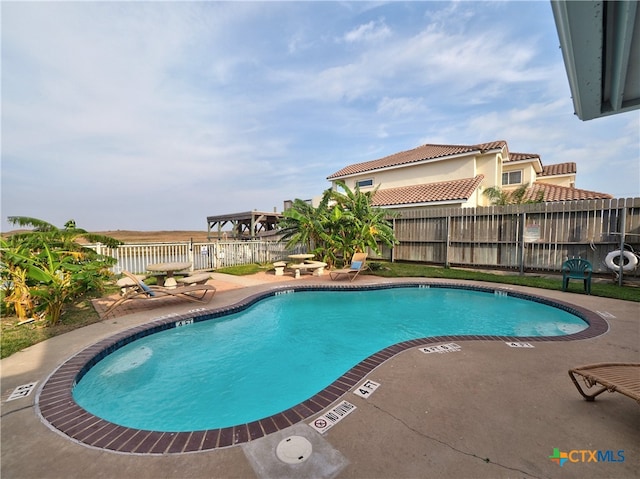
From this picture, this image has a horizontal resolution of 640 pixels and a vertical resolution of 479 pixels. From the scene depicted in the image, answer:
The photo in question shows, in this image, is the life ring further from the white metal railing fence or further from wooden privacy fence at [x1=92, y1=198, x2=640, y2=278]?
the white metal railing fence

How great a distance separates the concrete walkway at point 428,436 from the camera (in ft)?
7.46

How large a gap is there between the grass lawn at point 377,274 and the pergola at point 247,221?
25.8ft

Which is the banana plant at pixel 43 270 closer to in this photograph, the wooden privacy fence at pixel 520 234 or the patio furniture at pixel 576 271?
the wooden privacy fence at pixel 520 234

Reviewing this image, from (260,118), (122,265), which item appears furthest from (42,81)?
(260,118)

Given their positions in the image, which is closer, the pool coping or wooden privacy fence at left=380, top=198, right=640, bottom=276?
the pool coping

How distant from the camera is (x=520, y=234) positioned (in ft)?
38.8

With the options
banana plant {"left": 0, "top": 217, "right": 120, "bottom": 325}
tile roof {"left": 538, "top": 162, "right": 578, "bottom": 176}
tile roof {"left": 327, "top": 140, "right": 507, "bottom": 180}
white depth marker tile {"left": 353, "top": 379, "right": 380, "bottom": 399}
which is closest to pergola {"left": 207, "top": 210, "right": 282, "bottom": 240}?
tile roof {"left": 327, "top": 140, "right": 507, "bottom": 180}

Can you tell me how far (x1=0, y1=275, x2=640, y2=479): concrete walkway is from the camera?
227 cm

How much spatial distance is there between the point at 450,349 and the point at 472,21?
39.1ft

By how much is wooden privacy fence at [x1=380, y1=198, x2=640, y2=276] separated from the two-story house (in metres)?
1.85

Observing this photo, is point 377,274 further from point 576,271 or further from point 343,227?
point 576,271

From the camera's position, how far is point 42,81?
32.5 ft

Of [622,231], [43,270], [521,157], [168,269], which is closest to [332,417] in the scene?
[43,270]

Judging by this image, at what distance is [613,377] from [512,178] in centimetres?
2313
